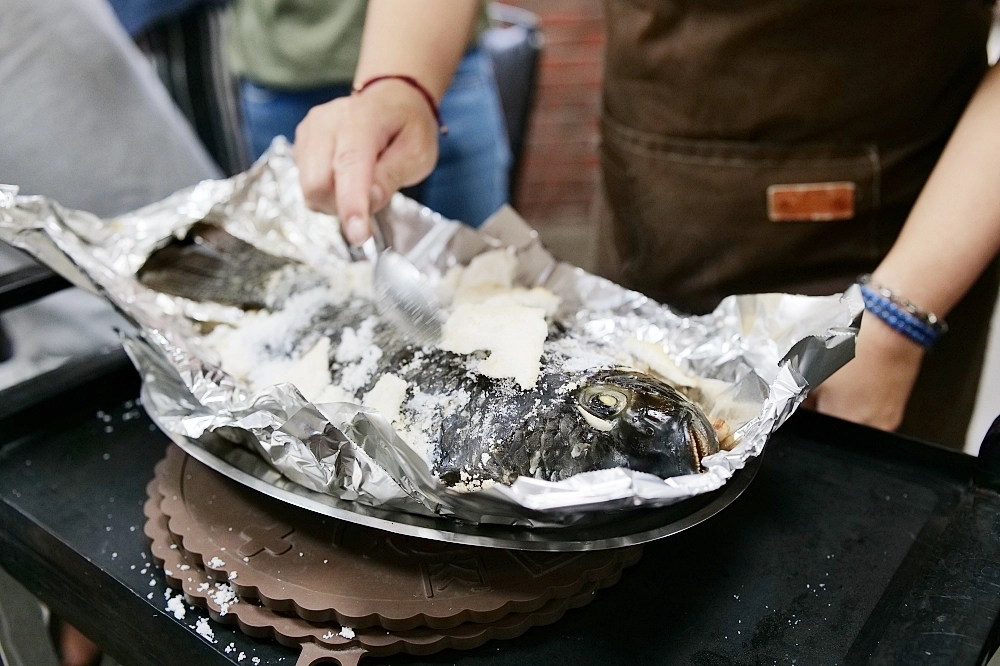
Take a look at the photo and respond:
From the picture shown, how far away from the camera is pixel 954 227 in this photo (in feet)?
2.82

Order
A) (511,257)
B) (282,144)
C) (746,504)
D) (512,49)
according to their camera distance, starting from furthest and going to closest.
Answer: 1. (512,49)
2. (282,144)
3. (511,257)
4. (746,504)

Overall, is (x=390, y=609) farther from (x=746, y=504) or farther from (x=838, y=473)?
(x=838, y=473)

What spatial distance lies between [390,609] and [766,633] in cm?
32

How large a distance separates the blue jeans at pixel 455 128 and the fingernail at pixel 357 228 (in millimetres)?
894

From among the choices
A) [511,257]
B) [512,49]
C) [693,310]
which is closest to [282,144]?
[511,257]

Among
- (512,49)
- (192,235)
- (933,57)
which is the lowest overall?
(512,49)

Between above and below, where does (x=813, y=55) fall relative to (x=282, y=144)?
above

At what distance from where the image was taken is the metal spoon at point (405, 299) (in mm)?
908

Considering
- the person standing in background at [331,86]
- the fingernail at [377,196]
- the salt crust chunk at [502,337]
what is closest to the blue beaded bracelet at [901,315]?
the salt crust chunk at [502,337]

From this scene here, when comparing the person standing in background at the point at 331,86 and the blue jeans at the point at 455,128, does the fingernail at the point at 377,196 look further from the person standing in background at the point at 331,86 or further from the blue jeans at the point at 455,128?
the blue jeans at the point at 455,128

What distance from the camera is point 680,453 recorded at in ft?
2.28

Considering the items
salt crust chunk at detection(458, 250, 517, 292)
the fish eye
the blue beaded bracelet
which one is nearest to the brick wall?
salt crust chunk at detection(458, 250, 517, 292)

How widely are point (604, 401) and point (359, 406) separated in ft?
0.73

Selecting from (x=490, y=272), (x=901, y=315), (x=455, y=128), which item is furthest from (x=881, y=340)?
(x=455, y=128)
